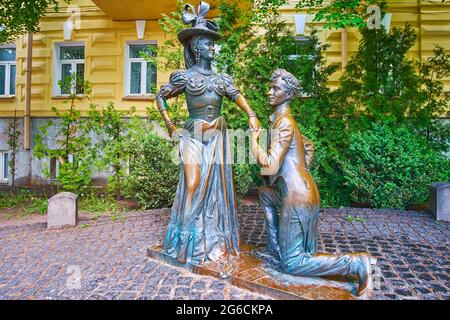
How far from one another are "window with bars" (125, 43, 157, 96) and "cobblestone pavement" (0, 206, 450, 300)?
19.8 ft

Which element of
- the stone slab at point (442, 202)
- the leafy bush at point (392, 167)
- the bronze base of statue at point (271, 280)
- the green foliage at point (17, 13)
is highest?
the green foliage at point (17, 13)

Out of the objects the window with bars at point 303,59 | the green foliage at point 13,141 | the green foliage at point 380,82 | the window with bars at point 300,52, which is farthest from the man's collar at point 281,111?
the green foliage at point 13,141

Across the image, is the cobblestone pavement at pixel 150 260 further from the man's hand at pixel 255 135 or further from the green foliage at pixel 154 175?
the man's hand at pixel 255 135

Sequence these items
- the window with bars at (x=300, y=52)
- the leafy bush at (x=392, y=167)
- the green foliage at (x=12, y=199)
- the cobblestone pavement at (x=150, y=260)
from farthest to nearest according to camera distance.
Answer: the green foliage at (x=12, y=199)
the window with bars at (x=300, y=52)
the leafy bush at (x=392, y=167)
the cobblestone pavement at (x=150, y=260)

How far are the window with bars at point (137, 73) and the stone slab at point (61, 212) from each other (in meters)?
6.03

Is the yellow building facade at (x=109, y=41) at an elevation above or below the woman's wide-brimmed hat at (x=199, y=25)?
above

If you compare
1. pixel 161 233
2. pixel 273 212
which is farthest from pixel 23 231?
pixel 273 212

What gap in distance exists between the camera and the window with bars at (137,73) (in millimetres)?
10938

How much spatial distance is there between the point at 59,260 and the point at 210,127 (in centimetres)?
262

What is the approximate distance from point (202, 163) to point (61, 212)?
370 centimetres

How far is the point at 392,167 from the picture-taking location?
6.71m

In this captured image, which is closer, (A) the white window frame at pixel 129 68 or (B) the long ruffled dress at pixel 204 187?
(B) the long ruffled dress at pixel 204 187

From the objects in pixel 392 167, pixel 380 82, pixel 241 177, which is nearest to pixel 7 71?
pixel 241 177

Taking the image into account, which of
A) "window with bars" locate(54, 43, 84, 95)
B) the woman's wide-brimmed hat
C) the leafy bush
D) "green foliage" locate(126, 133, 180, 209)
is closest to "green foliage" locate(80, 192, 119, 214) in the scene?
"green foliage" locate(126, 133, 180, 209)
